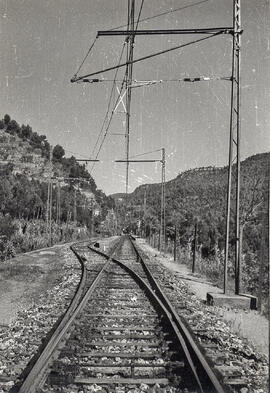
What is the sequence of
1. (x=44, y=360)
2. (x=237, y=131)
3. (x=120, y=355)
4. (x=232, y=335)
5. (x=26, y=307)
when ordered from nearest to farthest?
(x=44, y=360) < (x=120, y=355) < (x=232, y=335) < (x=26, y=307) < (x=237, y=131)

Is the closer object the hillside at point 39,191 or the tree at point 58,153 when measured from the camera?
the hillside at point 39,191

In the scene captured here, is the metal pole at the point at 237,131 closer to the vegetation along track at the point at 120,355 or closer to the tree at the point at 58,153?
the vegetation along track at the point at 120,355

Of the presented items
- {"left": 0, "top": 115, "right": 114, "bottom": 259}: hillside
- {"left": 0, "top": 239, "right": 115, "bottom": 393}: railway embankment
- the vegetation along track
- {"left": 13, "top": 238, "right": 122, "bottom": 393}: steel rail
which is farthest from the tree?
{"left": 13, "top": 238, "right": 122, "bottom": 393}: steel rail

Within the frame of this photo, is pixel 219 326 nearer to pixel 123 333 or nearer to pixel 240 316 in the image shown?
pixel 240 316

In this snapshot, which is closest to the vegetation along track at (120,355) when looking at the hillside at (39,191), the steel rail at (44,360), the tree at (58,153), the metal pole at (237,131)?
the steel rail at (44,360)

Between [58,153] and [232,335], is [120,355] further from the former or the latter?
[58,153]

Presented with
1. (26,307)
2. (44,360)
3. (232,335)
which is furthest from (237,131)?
(44,360)

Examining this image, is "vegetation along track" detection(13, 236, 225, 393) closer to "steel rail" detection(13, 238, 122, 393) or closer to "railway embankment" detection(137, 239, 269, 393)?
"steel rail" detection(13, 238, 122, 393)

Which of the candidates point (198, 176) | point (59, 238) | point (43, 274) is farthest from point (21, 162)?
point (43, 274)

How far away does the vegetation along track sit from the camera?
4.23 metres

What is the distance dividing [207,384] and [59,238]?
4014cm

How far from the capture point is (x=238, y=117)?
1002 cm

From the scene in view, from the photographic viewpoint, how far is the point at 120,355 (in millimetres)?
5098

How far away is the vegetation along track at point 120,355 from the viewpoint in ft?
13.9
